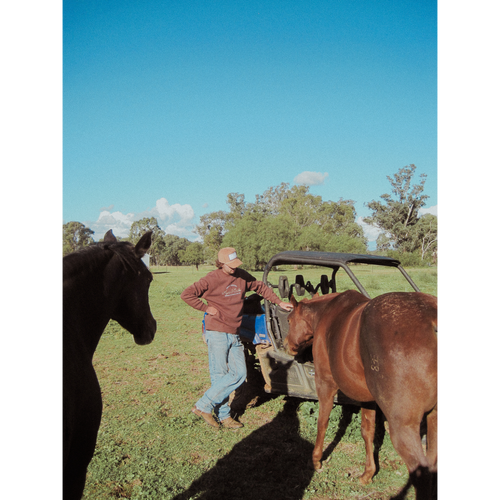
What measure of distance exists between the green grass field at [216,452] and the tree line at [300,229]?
31922mm

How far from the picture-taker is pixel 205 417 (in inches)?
177

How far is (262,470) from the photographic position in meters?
3.56

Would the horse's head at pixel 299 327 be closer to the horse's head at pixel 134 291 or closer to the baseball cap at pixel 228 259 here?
the baseball cap at pixel 228 259

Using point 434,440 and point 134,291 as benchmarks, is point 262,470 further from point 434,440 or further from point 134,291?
point 134,291

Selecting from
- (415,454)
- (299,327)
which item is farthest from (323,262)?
(415,454)

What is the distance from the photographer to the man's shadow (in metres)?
3.21

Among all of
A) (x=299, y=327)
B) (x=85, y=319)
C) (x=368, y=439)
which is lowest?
(x=368, y=439)

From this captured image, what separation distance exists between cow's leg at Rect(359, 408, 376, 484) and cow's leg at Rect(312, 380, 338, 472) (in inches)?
14.1

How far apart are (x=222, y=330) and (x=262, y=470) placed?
1558 millimetres
